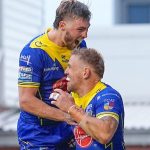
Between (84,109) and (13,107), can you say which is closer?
(84,109)

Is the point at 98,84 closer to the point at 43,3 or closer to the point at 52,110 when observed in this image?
the point at 52,110

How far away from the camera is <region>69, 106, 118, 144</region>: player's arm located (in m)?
6.20

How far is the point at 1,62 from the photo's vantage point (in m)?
14.2

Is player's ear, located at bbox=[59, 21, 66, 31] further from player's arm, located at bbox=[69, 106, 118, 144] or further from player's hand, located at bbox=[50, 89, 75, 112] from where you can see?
player's arm, located at bbox=[69, 106, 118, 144]

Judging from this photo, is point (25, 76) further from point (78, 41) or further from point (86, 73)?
point (86, 73)

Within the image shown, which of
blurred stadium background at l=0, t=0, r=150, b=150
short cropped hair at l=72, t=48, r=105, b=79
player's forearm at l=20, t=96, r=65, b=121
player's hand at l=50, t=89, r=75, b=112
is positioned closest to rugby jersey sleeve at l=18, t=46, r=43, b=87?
player's forearm at l=20, t=96, r=65, b=121

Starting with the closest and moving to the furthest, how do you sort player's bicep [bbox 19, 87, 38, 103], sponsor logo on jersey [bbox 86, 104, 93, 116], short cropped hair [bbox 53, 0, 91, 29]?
sponsor logo on jersey [bbox 86, 104, 93, 116] → short cropped hair [bbox 53, 0, 91, 29] → player's bicep [bbox 19, 87, 38, 103]

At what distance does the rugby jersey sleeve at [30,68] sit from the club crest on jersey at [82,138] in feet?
2.14

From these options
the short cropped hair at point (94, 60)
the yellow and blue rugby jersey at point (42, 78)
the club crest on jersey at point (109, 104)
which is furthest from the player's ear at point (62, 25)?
the club crest on jersey at point (109, 104)

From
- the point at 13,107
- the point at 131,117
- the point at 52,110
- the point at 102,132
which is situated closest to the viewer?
the point at 102,132

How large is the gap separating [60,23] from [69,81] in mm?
595

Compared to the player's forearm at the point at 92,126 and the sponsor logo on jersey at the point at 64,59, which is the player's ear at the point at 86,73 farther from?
the sponsor logo on jersey at the point at 64,59

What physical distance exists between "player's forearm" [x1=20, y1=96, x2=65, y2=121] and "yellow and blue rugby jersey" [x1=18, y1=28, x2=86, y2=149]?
0.11 metres

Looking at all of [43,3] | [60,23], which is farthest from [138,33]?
[60,23]
